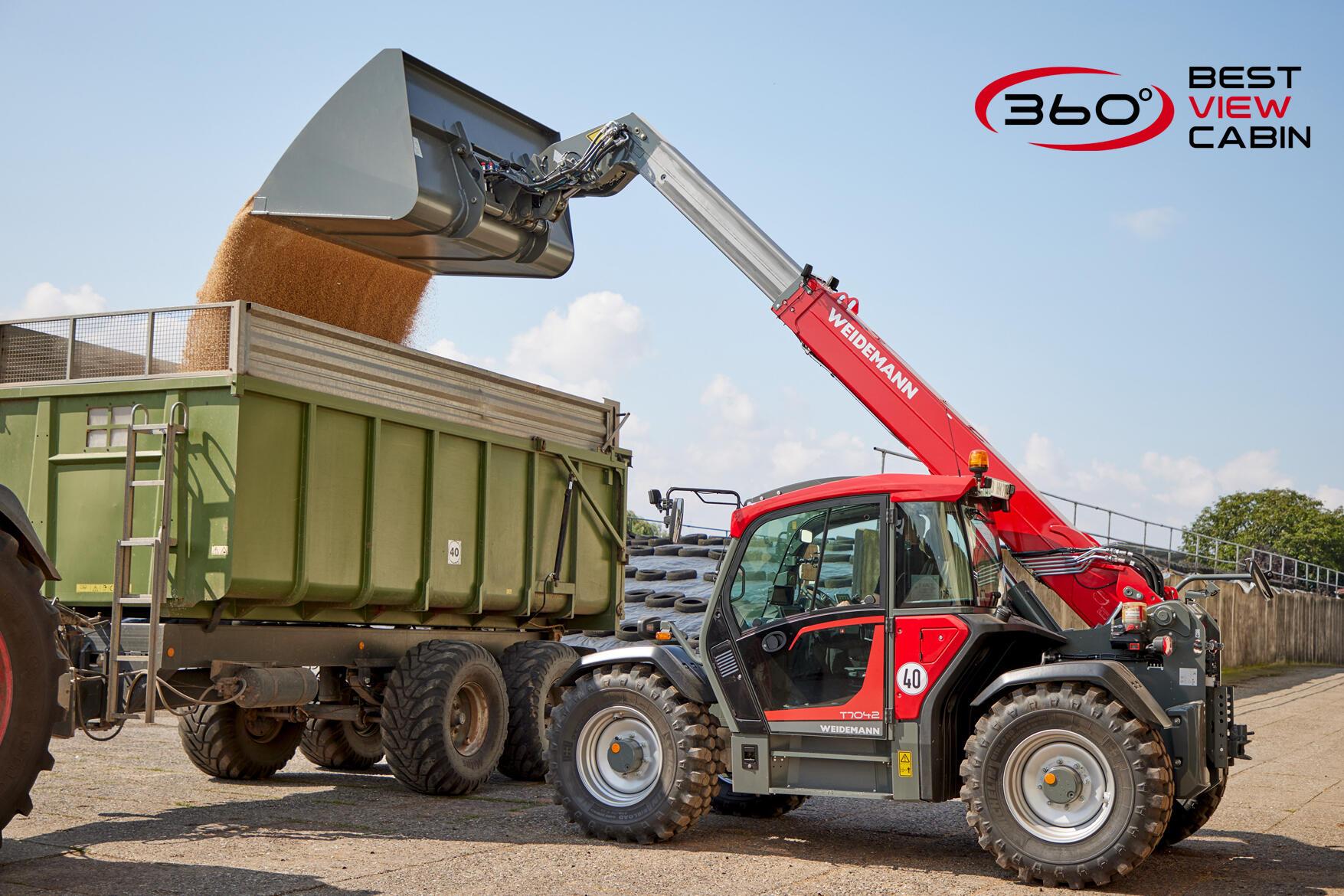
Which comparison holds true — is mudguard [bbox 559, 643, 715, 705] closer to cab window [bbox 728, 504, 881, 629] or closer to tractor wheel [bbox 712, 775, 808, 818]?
cab window [bbox 728, 504, 881, 629]

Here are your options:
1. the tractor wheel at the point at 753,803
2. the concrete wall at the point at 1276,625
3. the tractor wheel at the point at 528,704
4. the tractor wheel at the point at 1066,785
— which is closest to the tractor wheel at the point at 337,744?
the tractor wheel at the point at 528,704

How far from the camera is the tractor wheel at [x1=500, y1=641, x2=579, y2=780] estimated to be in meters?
10.6

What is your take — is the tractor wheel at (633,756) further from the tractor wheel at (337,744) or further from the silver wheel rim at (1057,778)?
the tractor wheel at (337,744)

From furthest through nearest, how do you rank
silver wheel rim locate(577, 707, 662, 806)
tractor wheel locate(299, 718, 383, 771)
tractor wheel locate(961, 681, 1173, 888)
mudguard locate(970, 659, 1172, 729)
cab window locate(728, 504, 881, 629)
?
tractor wheel locate(299, 718, 383, 771)
silver wheel rim locate(577, 707, 662, 806)
cab window locate(728, 504, 881, 629)
mudguard locate(970, 659, 1172, 729)
tractor wheel locate(961, 681, 1173, 888)

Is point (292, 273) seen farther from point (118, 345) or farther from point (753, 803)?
point (753, 803)

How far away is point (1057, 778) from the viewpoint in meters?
6.73

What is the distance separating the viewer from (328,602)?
30.2 feet

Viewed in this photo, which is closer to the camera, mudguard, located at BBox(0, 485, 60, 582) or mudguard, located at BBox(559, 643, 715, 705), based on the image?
mudguard, located at BBox(0, 485, 60, 582)

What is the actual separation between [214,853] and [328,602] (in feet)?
8.07

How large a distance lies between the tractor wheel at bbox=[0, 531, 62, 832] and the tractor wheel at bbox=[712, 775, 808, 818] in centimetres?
443

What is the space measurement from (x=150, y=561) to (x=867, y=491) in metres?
4.40

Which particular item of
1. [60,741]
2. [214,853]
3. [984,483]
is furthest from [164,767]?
[984,483]

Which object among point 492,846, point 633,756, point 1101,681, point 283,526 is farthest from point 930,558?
point 283,526

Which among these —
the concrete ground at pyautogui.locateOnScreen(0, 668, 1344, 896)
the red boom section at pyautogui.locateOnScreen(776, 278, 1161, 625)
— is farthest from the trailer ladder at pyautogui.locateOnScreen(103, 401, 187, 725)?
the red boom section at pyautogui.locateOnScreen(776, 278, 1161, 625)
